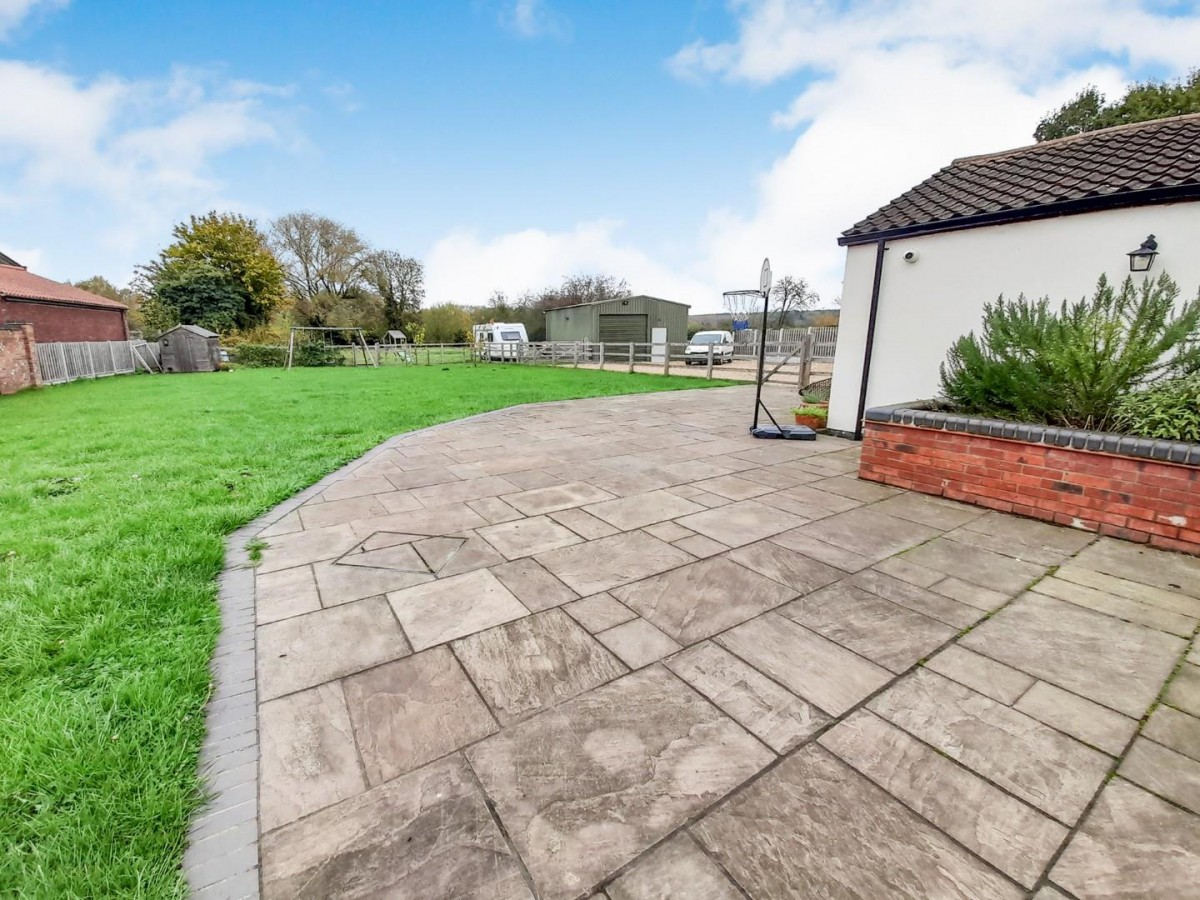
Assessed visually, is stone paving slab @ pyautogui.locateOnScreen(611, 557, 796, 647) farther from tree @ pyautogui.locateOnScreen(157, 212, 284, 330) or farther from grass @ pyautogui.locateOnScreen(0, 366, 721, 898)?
tree @ pyautogui.locateOnScreen(157, 212, 284, 330)

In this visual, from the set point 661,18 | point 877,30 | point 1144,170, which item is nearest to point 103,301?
point 661,18

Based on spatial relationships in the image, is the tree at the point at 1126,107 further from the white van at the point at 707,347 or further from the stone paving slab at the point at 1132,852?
the stone paving slab at the point at 1132,852

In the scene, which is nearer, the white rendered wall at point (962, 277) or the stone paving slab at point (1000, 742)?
the stone paving slab at point (1000, 742)

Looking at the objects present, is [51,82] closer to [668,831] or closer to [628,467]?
[628,467]

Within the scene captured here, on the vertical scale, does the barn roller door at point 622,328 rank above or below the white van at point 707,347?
above

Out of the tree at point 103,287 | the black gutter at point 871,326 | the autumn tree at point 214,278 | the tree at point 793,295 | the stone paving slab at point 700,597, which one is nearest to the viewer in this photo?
the stone paving slab at point 700,597

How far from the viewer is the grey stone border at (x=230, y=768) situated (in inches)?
45.2

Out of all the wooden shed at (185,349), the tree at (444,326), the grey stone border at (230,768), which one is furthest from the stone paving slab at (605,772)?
the tree at (444,326)

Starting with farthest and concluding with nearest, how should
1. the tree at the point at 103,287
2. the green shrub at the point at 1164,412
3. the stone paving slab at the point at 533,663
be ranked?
the tree at the point at 103,287
the green shrub at the point at 1164,412
the stone paving slab at the point at 533,663

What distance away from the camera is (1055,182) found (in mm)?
4625

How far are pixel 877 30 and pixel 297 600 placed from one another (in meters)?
10.3

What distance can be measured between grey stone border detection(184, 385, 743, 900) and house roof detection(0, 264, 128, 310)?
19791 mm

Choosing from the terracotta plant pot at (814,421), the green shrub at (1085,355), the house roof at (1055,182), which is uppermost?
the house roof at (1055,182)

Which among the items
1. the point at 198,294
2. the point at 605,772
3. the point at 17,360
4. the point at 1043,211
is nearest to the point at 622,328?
the point at 198,294
